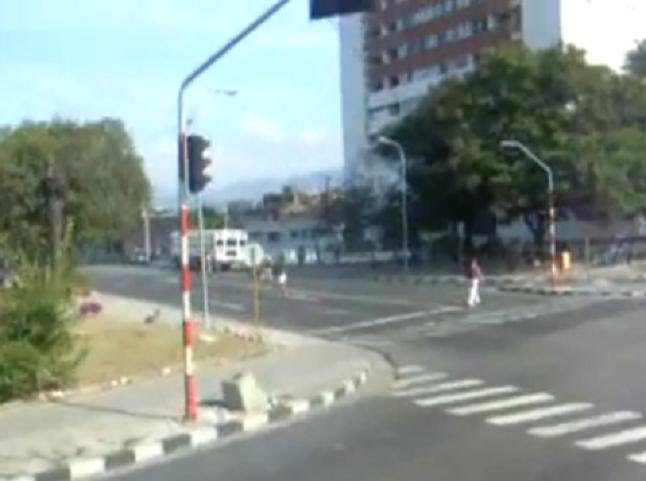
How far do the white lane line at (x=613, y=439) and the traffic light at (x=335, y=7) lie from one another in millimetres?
4883

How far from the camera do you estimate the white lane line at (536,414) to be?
53.1 feet

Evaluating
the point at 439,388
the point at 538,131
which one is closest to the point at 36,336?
the point at 439,388

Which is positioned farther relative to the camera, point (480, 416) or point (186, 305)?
point (186, 305)

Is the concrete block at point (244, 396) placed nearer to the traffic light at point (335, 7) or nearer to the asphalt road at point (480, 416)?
the asphalt road at point (480, 416)

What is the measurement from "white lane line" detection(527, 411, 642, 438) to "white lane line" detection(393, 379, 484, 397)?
446 centimetres

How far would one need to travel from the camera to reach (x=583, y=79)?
71.7 meters

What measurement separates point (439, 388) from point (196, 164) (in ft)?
16.9

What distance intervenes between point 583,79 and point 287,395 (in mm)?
53651

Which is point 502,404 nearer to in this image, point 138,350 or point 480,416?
point 480,416

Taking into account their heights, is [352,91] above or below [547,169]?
above

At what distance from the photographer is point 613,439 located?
1412 cm

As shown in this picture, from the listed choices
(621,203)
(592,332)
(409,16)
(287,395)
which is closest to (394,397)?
(287,395)

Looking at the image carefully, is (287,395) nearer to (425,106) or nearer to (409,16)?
(425,106)

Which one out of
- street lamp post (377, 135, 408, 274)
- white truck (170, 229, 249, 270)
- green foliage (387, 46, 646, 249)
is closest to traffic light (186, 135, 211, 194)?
green foliage (387, 46, 646, 249)
